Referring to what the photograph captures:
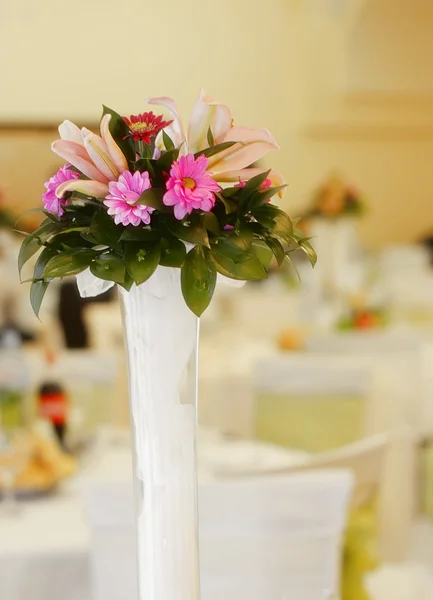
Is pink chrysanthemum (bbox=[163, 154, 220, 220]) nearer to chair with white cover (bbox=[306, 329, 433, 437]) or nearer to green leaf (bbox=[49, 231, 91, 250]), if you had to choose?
green leaf (bbox=[49, 231, 91, 250])

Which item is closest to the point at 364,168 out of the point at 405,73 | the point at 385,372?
the point at 405,73

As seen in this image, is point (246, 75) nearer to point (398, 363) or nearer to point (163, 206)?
point (398, 363)

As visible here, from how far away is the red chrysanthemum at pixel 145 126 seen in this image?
113 centimetres

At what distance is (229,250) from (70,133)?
248 millimetres

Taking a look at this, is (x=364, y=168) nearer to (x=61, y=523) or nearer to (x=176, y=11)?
(x=176, y=11)

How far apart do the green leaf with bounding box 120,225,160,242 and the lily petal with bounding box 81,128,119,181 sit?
76 mm

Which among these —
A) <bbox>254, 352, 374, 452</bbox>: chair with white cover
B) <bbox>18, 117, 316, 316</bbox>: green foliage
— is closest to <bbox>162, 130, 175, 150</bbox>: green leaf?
<bbox>18, 117, 316, 316</bbox>: green foliage

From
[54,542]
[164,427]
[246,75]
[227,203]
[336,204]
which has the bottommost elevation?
[54,542]

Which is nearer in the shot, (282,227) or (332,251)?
(282,227)

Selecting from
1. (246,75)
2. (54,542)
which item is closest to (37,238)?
(54,542)

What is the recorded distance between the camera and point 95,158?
43.6 inches

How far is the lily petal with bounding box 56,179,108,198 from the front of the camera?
108cm

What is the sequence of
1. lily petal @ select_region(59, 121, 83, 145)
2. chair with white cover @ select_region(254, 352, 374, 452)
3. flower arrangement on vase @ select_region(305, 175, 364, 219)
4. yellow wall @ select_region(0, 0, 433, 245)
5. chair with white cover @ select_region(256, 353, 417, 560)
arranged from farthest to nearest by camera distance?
1. yellow wall @ select_region(0, 0, 433, 245)
2. flower arrangement on vase @ select_region(305, 175, 364, 219)
3. chair with white cover @ select_region(254, 352, 374, 452)
4. chair with white cover @ select_region(256, 353, 417, 560)
5. lily petal @ select_region(59, 121, 83, 145)

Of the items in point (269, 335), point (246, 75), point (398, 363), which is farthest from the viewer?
point (246, 75)
